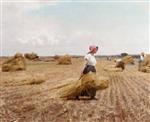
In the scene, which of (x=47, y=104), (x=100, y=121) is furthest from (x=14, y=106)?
(x=100, y=121)

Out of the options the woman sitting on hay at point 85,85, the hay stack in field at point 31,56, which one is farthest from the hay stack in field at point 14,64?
the hay stack in field at point 31,56

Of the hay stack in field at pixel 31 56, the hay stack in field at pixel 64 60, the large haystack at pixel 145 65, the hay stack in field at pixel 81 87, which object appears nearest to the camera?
the hay stack in field at pixel 81 87

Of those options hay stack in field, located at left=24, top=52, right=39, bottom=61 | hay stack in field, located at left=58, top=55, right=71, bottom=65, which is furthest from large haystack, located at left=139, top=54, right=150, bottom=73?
hay stack in field, located at left=24, top=52, right=39, bottom=61

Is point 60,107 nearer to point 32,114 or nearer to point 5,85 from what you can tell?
point 32,114

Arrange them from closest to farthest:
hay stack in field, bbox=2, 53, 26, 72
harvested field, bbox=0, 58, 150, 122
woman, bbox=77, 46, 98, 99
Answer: harvested field, bbox=0, 58, 150, 122 → woman, bbox=77, 46, 98, 99 → hay stack in field, bbox=2, 53, 26, 72

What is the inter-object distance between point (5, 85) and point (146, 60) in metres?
17.2

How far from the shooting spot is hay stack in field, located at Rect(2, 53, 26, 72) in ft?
109

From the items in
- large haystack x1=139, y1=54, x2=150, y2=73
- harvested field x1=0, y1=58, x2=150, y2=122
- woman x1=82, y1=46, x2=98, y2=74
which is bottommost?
harvested field x1=0, y1=58, x2=150, y2=122

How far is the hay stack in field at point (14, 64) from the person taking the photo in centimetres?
3309

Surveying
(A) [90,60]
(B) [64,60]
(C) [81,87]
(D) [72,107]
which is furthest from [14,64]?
(D) [72,107]

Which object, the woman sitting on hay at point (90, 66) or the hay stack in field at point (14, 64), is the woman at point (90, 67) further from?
the hay stack in field at point (14, 64)

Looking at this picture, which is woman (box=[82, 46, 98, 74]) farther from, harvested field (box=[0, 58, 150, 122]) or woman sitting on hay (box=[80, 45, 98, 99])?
harvested field (box=[0, 58, 150, 122])

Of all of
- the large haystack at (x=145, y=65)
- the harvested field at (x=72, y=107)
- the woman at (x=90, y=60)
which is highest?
the woman at (x=90, y=60)

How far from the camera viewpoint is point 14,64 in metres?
34.0
